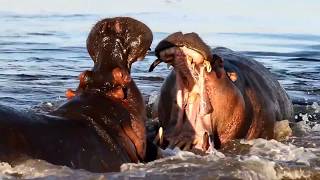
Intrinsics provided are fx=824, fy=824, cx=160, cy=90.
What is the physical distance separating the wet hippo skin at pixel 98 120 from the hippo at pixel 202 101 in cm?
99

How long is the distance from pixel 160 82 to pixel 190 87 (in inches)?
190

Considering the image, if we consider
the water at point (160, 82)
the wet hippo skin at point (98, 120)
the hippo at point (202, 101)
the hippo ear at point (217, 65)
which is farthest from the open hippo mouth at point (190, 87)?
the wet hippo skin at point (98, 120)

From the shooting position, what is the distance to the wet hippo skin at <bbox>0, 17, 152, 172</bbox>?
4.41 metres

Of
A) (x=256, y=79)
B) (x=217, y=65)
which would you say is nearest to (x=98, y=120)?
(x=217, y=65)

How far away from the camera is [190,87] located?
21.1 ft

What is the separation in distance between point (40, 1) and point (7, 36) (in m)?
12.7

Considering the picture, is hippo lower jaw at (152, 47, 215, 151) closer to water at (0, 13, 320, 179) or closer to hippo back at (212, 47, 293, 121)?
water at (0, 13, 320, 179)

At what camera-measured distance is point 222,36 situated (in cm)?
1806

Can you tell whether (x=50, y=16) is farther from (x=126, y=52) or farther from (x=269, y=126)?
(x=126, y=52)

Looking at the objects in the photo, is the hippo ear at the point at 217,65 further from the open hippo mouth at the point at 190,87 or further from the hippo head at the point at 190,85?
the open hippo mouth at the point at 190,87

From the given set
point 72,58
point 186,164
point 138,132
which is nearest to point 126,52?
point 138,132

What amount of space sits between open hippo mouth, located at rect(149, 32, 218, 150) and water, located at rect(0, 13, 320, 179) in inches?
12.0

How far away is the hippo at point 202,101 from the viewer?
20.6 feet

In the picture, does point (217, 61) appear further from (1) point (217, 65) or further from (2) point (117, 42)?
(2) point (117, 42)
